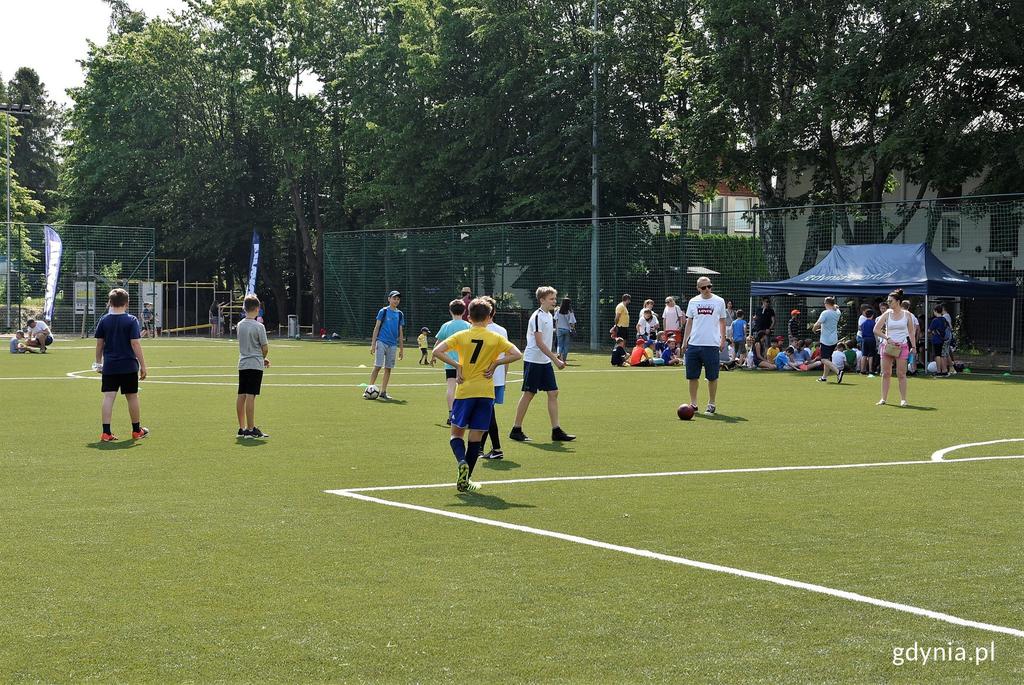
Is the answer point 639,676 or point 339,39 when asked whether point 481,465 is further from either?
point 339,39

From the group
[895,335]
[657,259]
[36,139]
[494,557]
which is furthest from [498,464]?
[36,139]

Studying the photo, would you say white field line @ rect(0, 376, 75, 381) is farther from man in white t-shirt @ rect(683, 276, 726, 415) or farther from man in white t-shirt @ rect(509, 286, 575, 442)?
man in white t-shirt @ rect(509, 286, 575, 442)

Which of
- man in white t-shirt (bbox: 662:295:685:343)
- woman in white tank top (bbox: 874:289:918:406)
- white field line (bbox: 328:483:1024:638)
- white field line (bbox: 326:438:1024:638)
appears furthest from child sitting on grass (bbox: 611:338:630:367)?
white field line (bbox: 328:483:1024:638)

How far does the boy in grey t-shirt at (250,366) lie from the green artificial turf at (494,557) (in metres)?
0.61

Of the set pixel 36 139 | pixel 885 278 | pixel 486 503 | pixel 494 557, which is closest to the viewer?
pixel 494 557

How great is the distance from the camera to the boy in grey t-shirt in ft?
50.7

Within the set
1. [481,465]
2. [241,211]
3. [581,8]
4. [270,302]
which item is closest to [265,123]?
[241,211]

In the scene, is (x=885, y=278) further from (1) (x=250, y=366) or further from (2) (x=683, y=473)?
(2) (x=683, y=473)

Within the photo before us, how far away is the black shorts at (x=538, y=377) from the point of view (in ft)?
49.2

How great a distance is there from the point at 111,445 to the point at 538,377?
4912mm

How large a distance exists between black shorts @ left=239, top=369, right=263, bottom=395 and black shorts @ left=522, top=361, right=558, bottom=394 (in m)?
3.24

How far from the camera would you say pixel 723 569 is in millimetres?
7730

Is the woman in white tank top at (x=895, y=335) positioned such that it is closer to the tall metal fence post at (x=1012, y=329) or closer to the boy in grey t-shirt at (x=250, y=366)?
the boy in grey t-shirt at (x=250, y=366)

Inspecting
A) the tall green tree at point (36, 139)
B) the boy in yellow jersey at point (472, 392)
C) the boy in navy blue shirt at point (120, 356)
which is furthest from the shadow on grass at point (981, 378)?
the tall green tree at point (36, 139)
